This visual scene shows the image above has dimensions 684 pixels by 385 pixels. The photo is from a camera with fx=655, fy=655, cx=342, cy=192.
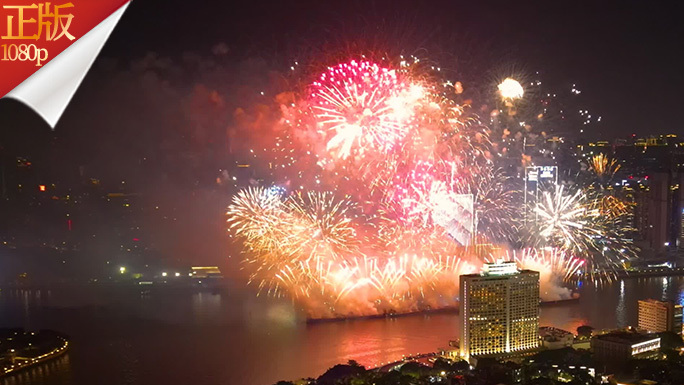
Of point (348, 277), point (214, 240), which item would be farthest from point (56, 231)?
point (348, 277)

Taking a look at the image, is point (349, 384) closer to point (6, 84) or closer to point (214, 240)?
point (6, 84)

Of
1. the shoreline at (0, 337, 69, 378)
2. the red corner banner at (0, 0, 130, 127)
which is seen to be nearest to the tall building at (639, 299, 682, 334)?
the shoreline at (0, 337, 69, 378)

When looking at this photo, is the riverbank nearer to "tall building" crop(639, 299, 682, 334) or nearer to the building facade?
the building facade

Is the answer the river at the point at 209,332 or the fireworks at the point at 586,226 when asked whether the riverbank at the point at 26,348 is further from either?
the fireworks at the point at 586,226

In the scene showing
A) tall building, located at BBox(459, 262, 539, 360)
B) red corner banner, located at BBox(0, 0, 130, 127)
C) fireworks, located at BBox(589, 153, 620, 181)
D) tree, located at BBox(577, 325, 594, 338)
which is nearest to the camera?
red corner banner, located at BBox(0, 0, 130, 127)

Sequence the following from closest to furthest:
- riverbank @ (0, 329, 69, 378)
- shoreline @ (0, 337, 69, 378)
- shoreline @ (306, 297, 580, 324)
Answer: shoreline @ (0, 337, 69, 378)
riverbank @ (0, 329, 69, 378)
shoreline @ (306, 297, 580, 324)

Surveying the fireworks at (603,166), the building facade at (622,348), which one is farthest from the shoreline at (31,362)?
the fireworks at (603,166)

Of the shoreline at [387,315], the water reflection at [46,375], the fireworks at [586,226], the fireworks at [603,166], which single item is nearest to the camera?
the water reflection at [46,375]

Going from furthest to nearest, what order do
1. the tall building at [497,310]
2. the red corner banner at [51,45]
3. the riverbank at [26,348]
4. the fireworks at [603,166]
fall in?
1. the fireworks at [603,166]
2. the riverbank at [26,348]
3. the tall building at [497,310]
4. the red corner banner at [51,45]

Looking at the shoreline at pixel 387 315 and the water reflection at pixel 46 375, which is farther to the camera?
the shoreline at pixel 387 315
